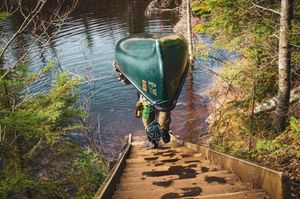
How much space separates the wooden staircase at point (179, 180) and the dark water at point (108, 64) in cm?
361

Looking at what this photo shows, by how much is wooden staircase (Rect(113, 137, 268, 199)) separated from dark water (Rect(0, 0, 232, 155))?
361 cm

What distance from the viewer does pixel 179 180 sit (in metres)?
4.88

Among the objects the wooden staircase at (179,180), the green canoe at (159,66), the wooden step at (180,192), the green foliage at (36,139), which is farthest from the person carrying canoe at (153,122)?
the wooden step at (180,192)

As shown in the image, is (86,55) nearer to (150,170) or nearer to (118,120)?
(118,120)

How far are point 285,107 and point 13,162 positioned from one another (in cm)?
557

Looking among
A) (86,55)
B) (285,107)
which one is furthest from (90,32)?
(285,107)

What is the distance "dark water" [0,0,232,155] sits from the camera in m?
15.4

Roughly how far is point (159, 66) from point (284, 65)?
285 cm

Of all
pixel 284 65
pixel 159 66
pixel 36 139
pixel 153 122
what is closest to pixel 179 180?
pixel 153 122

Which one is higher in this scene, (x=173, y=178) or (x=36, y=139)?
(x=173, y=178)

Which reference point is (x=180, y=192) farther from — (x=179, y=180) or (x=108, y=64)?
(x=108, y=64)

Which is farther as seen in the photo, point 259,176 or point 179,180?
point 179,180

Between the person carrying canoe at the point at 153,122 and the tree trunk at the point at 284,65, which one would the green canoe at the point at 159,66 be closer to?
the person carrying canoe at the point at 153,122

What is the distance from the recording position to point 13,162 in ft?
21.6
